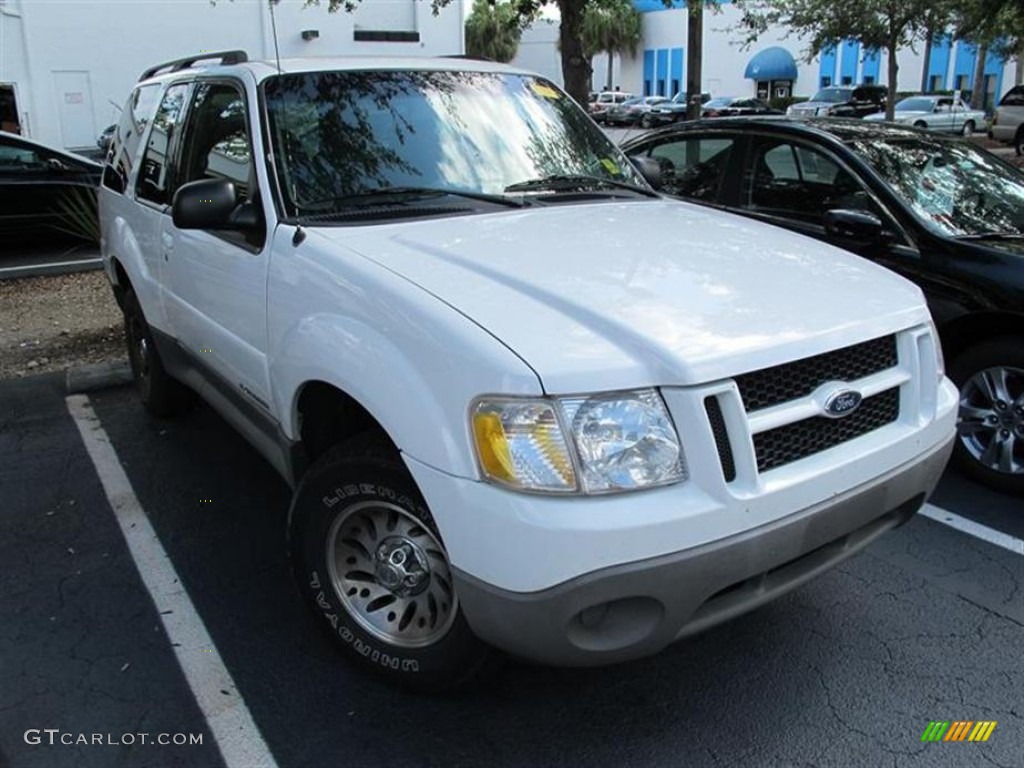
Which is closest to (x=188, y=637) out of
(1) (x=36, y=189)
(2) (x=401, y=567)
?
(2) (x=401, y=567)

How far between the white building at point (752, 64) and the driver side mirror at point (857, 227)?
39.3 m

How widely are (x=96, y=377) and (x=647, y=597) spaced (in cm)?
496

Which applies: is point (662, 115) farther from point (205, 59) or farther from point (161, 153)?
point (161, 153)

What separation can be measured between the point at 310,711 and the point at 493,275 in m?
1.45

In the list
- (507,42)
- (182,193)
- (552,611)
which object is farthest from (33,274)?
(507,42)

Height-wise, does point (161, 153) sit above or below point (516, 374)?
above

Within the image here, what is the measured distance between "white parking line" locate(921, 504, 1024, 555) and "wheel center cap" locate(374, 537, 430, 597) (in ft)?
8.53

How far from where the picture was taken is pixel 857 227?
462 centimetres

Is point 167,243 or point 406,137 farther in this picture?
point 167,243

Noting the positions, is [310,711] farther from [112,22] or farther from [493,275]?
[112,22]

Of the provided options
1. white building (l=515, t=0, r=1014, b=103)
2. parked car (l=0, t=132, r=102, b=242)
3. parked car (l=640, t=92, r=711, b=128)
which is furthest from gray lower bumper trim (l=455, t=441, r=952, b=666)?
white building (l=515, t=0, r=1014, b=103)

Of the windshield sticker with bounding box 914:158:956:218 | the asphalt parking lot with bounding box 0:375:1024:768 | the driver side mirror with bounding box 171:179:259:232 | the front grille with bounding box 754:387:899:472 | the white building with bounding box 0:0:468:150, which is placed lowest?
the asphalt parking lot with bounding box 0:375:1024:768

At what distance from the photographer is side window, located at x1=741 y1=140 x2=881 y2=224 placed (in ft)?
16.2

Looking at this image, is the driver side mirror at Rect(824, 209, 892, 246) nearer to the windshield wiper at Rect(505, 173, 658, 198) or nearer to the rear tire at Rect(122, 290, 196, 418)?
the windshield wiper at Rect(505, 173, 658, 198)
